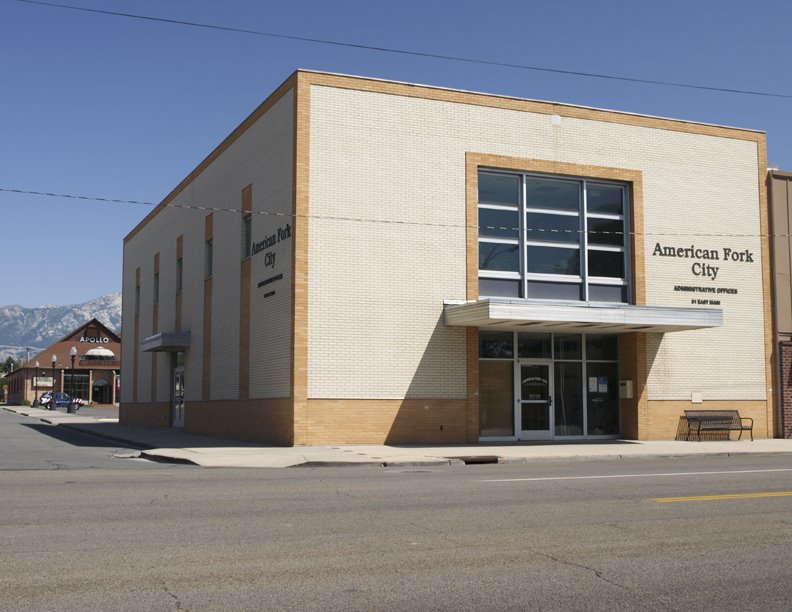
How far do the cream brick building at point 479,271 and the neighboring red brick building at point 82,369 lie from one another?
71.1 metres

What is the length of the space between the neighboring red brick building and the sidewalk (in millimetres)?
73074

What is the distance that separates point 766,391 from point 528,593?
77.1ft

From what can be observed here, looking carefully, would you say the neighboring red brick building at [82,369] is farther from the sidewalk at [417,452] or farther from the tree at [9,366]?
the sidewalk at [417,452]

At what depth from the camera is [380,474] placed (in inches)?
636

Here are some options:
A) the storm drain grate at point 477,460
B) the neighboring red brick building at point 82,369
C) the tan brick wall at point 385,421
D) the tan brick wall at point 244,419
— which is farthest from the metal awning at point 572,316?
the neighboring red brick building at point 82,369

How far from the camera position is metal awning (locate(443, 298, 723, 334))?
22.3 metres

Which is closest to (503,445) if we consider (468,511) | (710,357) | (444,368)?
(444,368)

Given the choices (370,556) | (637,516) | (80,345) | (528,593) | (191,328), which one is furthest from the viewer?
(80,345)

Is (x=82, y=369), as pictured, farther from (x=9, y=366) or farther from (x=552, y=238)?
(x=552, y=238)

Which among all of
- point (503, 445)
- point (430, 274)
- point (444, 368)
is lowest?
point (503, 445)

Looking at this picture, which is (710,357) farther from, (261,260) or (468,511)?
(468,511)

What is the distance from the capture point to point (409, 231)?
78.7ft

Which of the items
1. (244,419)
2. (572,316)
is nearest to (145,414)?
(244,419)

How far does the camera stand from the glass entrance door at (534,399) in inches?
991
